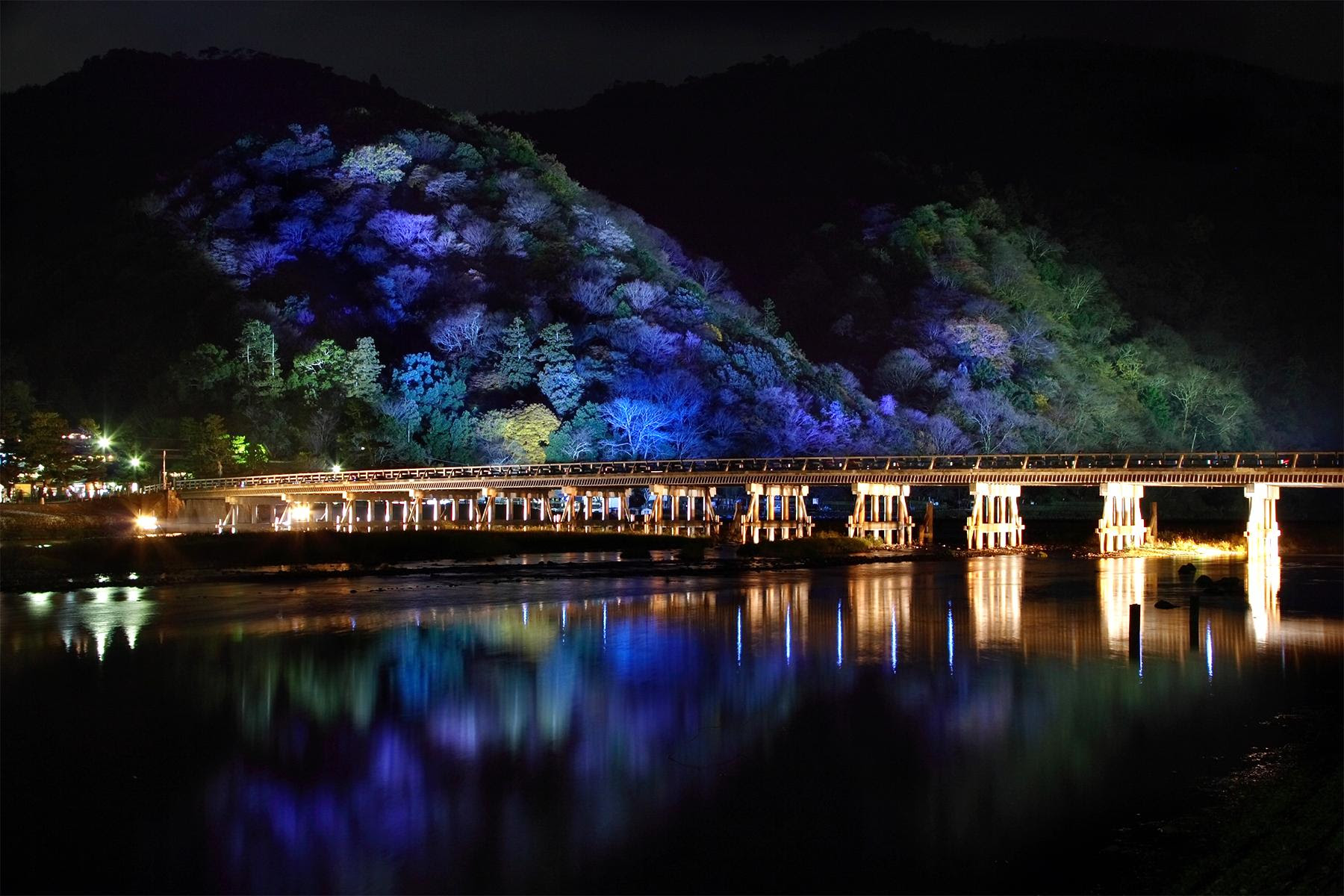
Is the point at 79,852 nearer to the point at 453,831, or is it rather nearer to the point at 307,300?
the point at 453,831

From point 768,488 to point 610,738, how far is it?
36.9 m

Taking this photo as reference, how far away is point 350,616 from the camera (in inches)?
1019

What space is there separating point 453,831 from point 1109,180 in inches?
4965

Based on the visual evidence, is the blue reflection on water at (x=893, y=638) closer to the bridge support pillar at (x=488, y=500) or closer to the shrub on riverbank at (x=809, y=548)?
the shrub on riverbank at (x=809, y=548)

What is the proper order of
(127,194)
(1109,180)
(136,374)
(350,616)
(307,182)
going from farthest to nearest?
(1109,180)
(127,194)
(307,182)
(136,374)
(350,616)

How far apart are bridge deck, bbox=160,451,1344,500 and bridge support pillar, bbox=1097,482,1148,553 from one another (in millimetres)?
1448

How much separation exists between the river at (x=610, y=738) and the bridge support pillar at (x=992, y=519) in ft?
64.4

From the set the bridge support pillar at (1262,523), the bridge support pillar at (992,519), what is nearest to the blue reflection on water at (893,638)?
the bridge support pillar at (1262,523)

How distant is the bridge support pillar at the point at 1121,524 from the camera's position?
4588cm

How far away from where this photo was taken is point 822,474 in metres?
48.5

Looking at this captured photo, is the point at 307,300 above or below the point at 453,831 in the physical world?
above

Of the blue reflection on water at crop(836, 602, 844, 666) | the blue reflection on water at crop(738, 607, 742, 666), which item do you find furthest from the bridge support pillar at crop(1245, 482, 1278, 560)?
the blue reflection on water at crop(738, 607, 742, 666)

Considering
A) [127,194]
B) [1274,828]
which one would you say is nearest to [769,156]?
[127,194]

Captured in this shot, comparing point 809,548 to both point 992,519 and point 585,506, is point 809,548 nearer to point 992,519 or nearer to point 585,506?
point 992,519
